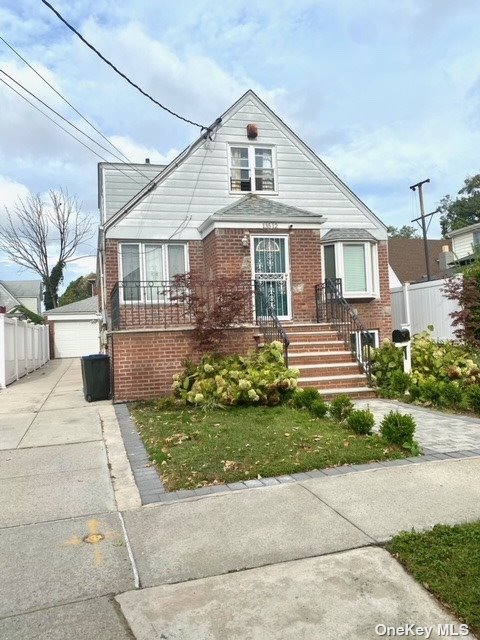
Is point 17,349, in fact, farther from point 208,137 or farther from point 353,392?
point 353,392

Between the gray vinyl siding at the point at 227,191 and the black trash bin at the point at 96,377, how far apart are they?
12.3ft

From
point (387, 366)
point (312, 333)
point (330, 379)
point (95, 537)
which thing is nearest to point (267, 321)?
point (312, 333)

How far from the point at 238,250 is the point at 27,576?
9806mm

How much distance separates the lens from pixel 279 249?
12844 millimetres

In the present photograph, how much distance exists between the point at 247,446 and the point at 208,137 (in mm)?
10045

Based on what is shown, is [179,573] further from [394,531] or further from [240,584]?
[394,531]

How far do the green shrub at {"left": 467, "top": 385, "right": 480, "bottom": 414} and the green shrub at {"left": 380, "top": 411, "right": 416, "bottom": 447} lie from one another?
2640 millimetres

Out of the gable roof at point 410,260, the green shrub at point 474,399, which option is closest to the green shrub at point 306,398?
the green shrub at point 474,399

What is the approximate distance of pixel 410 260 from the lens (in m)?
32.8

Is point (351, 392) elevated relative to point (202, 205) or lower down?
lower down

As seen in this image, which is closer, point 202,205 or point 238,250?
point 238,250

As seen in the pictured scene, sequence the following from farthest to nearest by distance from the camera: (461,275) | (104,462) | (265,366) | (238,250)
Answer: (461,275) < (238,250) < (265,366) < (104,462)

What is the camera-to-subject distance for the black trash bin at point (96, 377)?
1041cm

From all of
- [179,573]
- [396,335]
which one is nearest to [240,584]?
[179,573]
